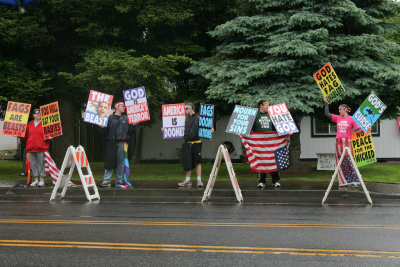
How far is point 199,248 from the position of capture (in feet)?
21.9

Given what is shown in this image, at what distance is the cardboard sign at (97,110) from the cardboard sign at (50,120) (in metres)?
0.83

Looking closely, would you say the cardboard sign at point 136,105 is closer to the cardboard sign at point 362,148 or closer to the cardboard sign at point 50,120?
the cardboard sign at point 50,120

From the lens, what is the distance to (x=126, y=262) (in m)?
6.02

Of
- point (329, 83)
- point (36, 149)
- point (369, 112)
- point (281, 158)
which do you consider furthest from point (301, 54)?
point (36, 149)

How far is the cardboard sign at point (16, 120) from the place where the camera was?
1477 cm

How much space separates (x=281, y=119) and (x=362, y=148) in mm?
1999

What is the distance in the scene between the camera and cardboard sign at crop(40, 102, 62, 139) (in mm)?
14211

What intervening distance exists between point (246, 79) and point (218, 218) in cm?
730

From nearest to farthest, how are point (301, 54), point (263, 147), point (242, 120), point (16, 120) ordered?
point (242, 120) → point (263, 147) → point (16, 120) → point (301, 54)

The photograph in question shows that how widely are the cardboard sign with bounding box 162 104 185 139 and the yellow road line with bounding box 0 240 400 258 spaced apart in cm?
743

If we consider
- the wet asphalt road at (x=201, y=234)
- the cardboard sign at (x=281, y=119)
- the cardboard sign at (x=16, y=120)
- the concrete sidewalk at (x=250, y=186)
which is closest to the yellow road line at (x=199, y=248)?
the wet asphalt road at (x=201, y=234)

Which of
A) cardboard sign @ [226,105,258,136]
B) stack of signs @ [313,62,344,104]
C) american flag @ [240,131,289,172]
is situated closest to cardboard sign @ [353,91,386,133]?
stack of signs @ [313,62,344,104]

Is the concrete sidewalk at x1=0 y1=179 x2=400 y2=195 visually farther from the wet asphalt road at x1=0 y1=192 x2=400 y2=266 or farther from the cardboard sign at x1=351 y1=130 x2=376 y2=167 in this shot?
the wet asphalt road at x1=0 y1=192 x2=400 y2=266

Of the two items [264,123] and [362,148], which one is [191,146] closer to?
[264,123]
